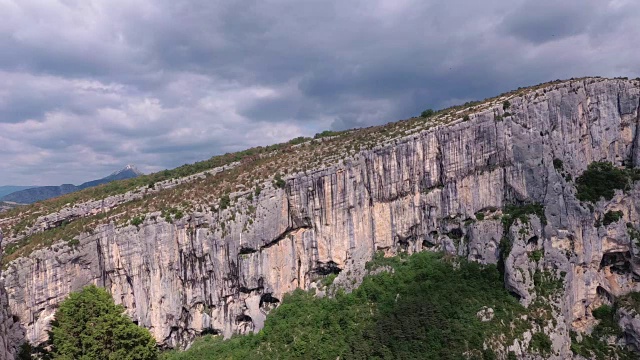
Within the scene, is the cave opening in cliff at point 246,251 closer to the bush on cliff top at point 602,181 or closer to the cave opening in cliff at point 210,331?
the cave opening in cliff at point 210,331

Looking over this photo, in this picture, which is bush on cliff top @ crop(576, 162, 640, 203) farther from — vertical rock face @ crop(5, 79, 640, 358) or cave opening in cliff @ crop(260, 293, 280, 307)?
cave opening in cliff @ crop(260, 293, 280, 307)

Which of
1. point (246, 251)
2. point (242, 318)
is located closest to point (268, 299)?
point (242, 318)

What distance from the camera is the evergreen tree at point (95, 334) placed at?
3253cm

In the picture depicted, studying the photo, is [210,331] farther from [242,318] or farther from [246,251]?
[246,251]

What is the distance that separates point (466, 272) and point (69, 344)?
4113cm

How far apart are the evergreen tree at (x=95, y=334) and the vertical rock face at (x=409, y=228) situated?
35.2ft

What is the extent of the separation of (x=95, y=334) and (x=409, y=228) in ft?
122

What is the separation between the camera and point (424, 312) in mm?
42250

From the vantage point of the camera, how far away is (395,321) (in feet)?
140

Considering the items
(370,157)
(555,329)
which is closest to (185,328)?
(370,157)

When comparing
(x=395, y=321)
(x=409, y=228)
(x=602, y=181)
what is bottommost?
(x=395, y=321)

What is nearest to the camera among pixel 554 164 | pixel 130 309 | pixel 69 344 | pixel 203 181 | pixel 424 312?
pixel 69 344

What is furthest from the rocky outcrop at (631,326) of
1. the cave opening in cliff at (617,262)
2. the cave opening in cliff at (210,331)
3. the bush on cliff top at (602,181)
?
the cave opening in cliff at (210,331)

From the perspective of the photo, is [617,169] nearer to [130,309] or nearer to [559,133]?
[559,133]
